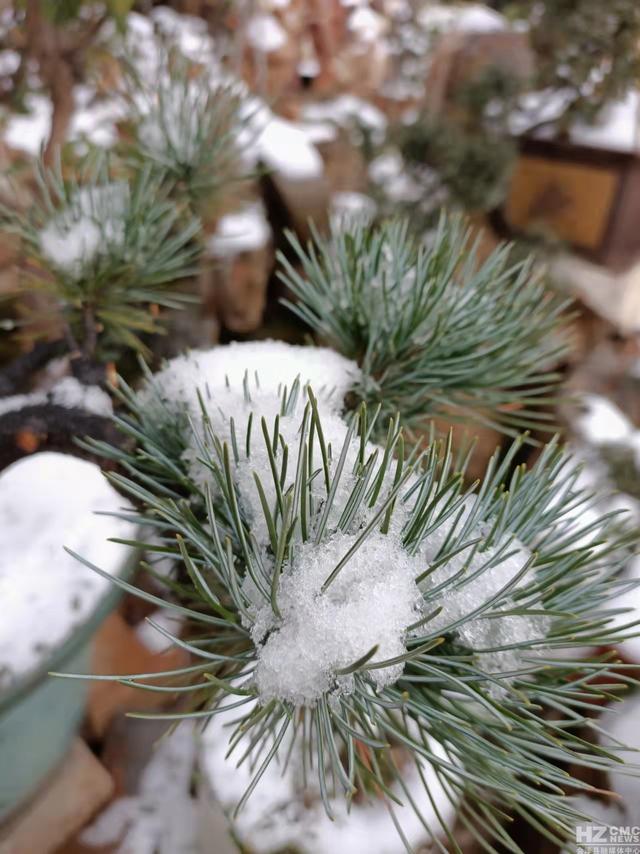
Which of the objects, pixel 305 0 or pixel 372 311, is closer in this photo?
pixel 372 311

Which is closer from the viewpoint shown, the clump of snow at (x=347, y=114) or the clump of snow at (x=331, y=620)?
the clump of snow at (x=331, y=620)

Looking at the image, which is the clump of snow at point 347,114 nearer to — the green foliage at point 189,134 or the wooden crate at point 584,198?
the wooden crate at point 584,198

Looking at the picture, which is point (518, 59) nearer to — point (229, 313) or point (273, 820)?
A: point (229, 313)

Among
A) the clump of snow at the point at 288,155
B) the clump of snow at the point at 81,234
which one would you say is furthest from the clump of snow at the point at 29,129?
the clump of snow at the point at 81,234

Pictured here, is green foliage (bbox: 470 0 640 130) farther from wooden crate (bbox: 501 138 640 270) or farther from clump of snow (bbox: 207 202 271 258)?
clump of snow (bbox: 207 202 271 258)

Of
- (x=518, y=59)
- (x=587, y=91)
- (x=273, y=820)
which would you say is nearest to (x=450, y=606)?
(x=273, y=820)
